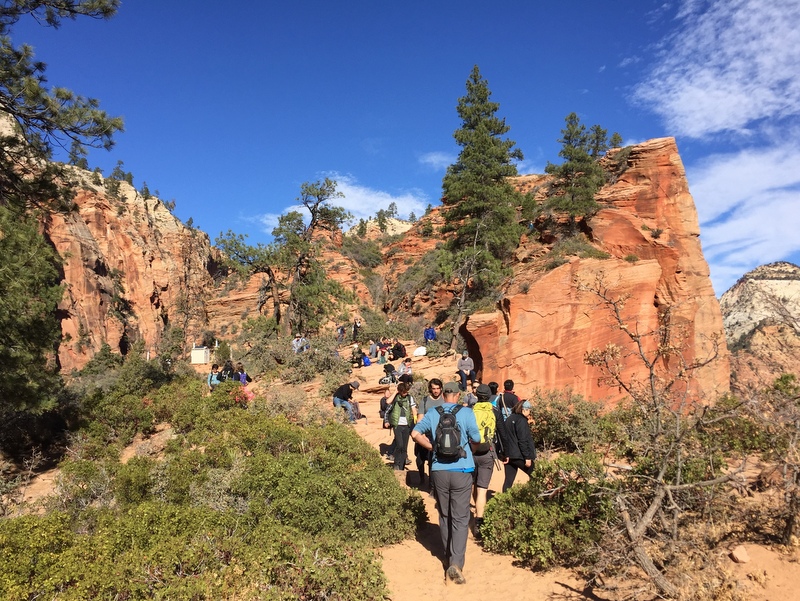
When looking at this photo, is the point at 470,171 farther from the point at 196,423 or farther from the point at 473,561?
the point at 473,561

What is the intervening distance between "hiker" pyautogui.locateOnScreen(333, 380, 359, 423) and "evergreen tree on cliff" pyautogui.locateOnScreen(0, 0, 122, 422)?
6.24 meters

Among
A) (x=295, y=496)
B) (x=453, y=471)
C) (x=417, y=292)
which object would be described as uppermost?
(x=417, y=292)

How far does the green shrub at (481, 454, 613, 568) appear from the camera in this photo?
173 inches

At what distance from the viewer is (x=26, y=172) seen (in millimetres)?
9000

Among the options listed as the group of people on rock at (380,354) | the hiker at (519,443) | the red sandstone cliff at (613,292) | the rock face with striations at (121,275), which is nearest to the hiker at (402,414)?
the hiker at (519,443)

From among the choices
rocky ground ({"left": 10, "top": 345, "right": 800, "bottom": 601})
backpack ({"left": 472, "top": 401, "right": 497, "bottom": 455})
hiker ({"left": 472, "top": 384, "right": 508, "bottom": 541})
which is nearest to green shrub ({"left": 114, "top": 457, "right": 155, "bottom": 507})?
rocky ground ({"left": 10, "top": 345, "right": 800, "bottom": 601})

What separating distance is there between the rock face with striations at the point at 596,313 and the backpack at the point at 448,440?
25.9 feet

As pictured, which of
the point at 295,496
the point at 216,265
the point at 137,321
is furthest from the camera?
the point at 216,265

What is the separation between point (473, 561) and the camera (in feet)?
15.8

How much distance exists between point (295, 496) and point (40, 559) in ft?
7.85

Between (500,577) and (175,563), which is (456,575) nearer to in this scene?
(500,577)

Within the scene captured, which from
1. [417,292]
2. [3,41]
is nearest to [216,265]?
[417,292]

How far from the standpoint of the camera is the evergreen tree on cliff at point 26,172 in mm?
8000

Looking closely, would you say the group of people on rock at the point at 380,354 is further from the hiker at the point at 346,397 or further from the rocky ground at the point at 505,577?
the rocky ground at the point at 505,577
